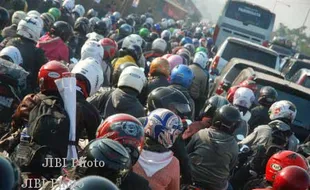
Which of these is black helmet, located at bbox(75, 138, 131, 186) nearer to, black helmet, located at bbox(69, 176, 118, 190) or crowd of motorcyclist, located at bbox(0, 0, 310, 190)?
crowd of motorcyclist, located at bbox(0, 0, 310, 190)

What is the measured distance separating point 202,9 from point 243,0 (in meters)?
62.6

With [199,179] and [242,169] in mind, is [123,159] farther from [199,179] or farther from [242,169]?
[242,169]

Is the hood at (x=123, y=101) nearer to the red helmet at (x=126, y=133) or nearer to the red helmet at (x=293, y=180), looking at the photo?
the red helmet at (x=126, y=133)

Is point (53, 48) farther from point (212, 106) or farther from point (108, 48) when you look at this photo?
point (212, 106)

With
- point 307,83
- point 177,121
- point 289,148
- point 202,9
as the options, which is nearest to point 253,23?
point 307,83

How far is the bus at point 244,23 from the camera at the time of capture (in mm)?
22953

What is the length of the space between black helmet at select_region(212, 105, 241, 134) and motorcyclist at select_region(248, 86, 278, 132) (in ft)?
8.97

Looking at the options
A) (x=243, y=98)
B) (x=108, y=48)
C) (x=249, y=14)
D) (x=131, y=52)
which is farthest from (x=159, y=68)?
(x=249, y=14)

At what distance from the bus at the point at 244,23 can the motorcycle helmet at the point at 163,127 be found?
1860cm

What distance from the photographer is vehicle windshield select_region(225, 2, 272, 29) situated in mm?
23219

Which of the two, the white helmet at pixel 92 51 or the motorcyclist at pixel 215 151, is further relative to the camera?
the white helmet at pixel 92 51

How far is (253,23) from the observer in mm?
23516

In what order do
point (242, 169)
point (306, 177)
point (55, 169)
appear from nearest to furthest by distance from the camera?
1. point (55, 169)
2. point (306, 177)
3. point (242, 169)

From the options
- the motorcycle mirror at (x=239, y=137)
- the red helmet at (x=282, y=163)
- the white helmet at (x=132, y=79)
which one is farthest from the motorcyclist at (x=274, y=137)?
the white helmet at (x=132, y=79)
